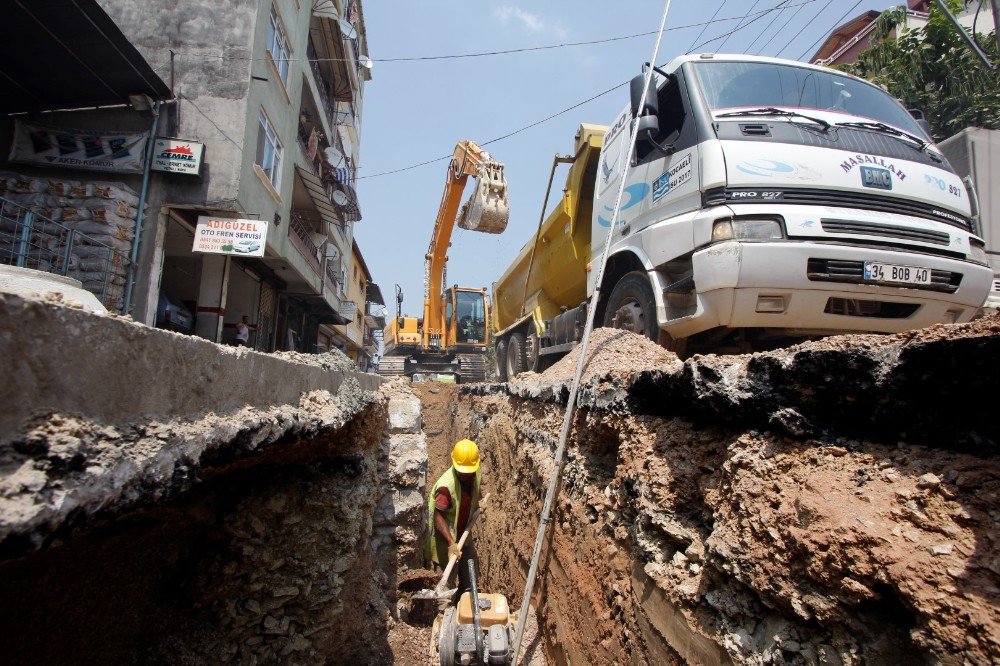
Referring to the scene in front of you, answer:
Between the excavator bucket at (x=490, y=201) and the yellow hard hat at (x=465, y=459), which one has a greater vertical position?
the excavator bucket at (x=490, y=201)

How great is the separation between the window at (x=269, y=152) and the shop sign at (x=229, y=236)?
5.84ft

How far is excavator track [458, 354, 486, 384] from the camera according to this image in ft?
56.9

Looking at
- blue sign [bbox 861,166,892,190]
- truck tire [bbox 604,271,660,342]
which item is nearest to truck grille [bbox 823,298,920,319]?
blue sign [bbox 861,166,892,190]

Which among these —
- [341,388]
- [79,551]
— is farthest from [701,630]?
[341,388]

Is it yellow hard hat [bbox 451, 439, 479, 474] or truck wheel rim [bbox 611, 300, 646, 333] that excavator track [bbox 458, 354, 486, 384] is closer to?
yellow hard hat [bbox 451, 439, 479, 474]

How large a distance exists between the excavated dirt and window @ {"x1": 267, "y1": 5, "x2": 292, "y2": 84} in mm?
11627

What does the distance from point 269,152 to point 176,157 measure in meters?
2.58

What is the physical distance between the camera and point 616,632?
2.65 m

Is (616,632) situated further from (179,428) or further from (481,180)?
(481,180)

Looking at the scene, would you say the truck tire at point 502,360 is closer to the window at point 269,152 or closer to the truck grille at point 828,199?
the window at point 269,152

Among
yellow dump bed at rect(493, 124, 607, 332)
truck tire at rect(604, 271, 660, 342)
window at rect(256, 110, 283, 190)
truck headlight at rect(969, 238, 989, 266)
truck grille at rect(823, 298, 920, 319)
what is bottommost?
truck grille at rect(823, 298, 920, 319)

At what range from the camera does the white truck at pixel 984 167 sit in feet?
37.5

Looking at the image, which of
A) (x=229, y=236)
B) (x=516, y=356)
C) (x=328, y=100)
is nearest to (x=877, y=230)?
(x=516, y=356)

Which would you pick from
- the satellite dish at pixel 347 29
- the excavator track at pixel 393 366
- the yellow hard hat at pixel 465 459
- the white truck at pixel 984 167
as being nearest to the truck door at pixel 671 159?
the yellow hard hat at pixel 465 459
